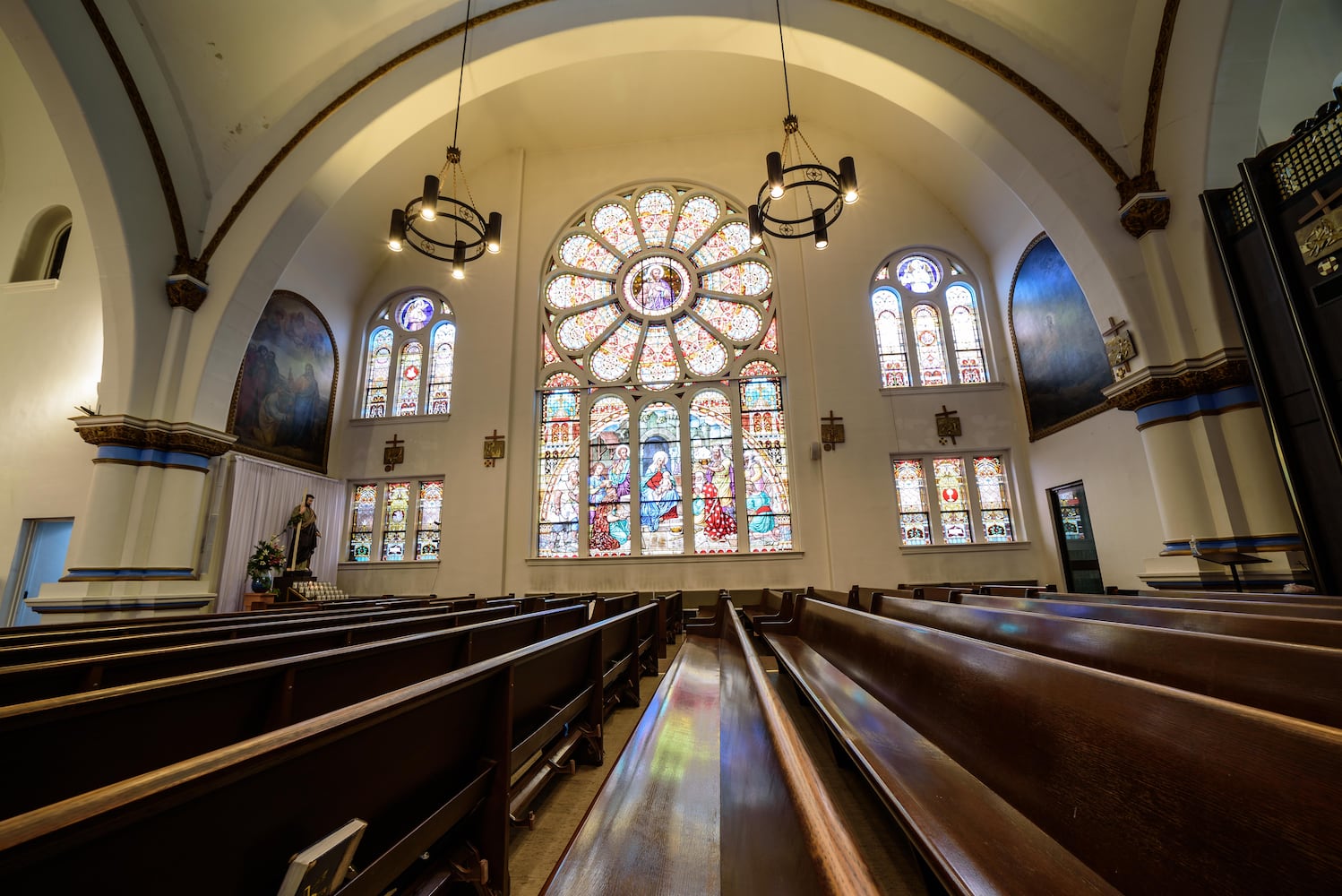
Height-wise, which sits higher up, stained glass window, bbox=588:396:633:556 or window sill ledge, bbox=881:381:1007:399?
window sill ledge, bbox=881:381:1007:399

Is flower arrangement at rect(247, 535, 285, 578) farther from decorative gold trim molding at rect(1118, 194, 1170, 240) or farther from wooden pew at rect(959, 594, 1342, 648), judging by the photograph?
decorative gold trim molding at rect(1118, 194, 1170, 240)

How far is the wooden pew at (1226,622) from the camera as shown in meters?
1.20

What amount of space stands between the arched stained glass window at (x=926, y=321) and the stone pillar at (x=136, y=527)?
9.60m

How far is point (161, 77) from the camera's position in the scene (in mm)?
6098

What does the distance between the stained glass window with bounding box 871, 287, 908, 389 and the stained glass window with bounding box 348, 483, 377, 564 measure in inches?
354

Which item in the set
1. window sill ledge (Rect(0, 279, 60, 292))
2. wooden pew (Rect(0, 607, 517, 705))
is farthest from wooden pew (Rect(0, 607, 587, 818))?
window sill ledge (Rect(0, 279, 60, 292))

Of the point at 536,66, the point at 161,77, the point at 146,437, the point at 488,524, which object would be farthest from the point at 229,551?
the point at 536,66

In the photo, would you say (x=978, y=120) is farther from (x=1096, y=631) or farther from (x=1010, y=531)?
(x=1096, y=631)

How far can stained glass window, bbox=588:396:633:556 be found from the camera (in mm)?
8672

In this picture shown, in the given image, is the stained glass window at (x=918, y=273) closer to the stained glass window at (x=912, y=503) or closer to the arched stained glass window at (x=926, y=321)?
the arched stained glass window at (x=926, y=321)

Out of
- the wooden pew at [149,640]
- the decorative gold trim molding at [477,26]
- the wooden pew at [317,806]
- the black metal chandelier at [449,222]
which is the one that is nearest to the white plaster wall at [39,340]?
the decorative gold trim molding at [477,26]

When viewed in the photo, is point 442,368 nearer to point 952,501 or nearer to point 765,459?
point 765,459

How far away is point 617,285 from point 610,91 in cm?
329

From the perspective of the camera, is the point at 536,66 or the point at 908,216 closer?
the point at 536,66
